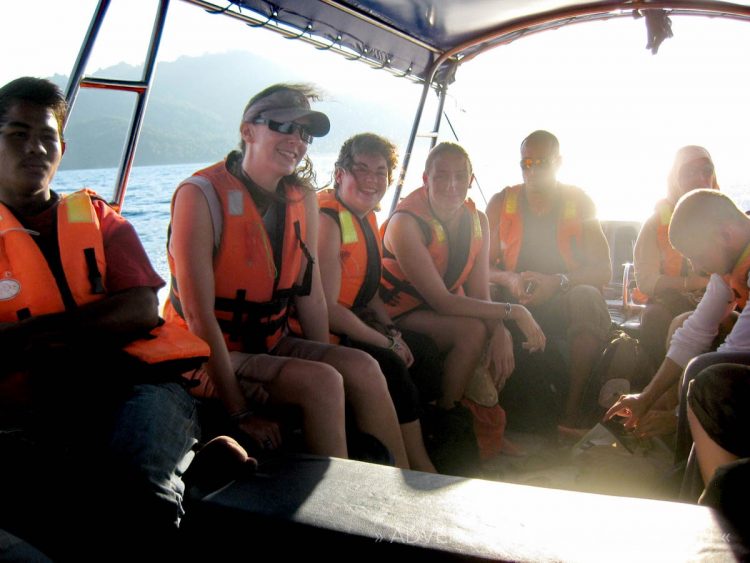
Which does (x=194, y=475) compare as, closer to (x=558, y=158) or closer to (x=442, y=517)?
(x=442, y=517)

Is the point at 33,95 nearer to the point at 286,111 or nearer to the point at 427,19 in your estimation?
the point at 286,111

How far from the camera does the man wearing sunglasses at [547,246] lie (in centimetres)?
341

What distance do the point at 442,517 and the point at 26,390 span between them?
1.12m

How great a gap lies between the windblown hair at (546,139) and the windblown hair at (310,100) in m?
1.65

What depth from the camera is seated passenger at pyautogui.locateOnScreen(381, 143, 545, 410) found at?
279 centimetres

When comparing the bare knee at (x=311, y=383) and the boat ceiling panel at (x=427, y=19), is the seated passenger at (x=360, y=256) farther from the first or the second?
the boat ceiling panel at (x=427, y=19)

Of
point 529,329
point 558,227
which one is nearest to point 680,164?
point 558,227

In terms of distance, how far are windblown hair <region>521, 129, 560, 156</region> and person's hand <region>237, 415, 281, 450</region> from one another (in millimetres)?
2459

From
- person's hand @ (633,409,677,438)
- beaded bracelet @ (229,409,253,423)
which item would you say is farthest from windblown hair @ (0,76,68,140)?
person's hand @ (633,409,677,438)

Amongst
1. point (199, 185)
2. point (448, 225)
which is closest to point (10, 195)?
point (199, 185)

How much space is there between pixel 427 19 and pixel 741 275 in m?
2.51

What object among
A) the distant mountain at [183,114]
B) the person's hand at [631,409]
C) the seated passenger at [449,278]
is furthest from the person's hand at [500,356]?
the distant mountain at [183,114]

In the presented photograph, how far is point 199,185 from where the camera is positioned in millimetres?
1987

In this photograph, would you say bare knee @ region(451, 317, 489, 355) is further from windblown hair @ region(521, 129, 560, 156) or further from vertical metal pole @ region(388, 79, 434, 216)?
vertical metal pole @ region(388, 79, 434, 216)
